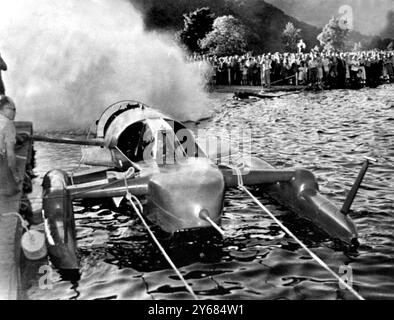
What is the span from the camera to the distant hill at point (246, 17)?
88.1 m

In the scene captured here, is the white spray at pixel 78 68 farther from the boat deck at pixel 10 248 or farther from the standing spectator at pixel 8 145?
the boat deck at pixel 10 248

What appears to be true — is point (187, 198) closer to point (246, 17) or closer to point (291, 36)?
point (291, 36)

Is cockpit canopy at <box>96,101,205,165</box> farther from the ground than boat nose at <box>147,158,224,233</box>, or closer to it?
farther from the ground

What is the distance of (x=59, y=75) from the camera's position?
2120cm

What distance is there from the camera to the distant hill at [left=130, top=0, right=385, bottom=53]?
88081mm

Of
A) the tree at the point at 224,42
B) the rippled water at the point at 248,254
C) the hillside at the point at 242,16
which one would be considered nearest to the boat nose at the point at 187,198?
the rippled water at the point at 248,254

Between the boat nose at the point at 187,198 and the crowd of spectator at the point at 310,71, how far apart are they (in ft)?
89.5

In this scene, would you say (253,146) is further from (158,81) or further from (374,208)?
(158,81)

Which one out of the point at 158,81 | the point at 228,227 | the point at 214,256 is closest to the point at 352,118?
the point at 158,81

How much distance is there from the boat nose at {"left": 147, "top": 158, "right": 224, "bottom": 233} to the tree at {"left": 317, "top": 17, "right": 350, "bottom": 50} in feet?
289

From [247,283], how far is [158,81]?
1659 cm

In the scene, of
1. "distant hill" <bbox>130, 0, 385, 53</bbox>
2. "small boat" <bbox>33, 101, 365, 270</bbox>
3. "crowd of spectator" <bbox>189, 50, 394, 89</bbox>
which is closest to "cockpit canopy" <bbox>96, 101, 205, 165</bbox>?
"small boat" <bbox>33, 101, 365, 270</bbox>

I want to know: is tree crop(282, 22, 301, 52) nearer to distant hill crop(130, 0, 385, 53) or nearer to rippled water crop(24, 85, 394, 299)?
A: distant hill crop(130, 0, 385, 53)

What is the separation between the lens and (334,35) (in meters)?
92.4
